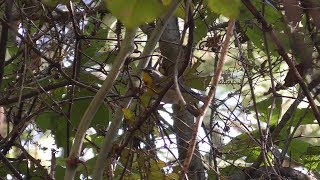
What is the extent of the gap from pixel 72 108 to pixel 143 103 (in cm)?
37

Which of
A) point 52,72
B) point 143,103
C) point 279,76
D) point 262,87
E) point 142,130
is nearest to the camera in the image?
point 143,103

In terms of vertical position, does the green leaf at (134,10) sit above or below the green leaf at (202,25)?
below

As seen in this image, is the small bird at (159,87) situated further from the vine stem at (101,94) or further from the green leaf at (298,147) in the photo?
the green leaf at (298,147)

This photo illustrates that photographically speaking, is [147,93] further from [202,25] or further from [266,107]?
[266,107]

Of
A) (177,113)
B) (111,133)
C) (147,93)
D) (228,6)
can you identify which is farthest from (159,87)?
(228,6)

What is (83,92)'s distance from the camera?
1.38 m

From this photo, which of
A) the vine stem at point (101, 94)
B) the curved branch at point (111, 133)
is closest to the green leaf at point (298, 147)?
the curved branch at point (111, 133)

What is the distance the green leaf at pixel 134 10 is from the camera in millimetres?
487

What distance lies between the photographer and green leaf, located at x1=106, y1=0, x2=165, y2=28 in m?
0.49

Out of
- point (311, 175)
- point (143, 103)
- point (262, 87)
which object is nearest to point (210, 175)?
point (311, 175)

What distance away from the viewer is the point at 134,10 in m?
0.49

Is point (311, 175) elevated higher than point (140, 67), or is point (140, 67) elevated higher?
point (140, 67)

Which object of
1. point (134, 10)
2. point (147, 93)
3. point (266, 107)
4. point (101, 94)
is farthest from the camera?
point (266, 107)

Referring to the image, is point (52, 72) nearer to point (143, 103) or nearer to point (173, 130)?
point (173, 130)
